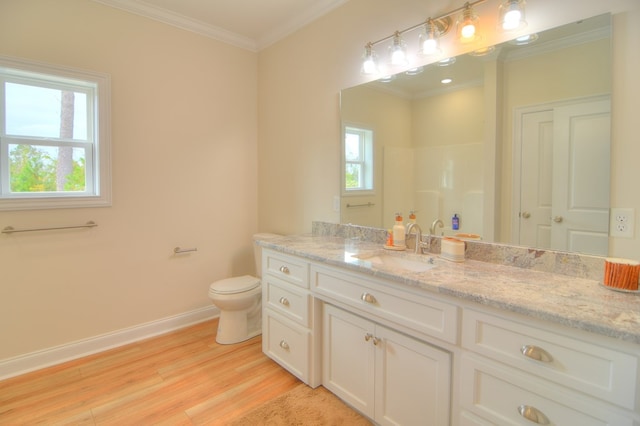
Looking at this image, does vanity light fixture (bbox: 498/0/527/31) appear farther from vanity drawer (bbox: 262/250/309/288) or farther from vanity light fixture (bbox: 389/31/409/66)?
vanity drawer (bbox: 262/250/309/288)

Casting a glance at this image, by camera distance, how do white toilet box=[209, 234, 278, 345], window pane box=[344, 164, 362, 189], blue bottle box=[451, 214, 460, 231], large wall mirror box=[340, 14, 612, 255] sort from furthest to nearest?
Answer: white toilet box=[209, 234, 278, 345], window pane box=[344, 164, 362, 189], blue bottle box=[451, 214, 460, 231], large wall mirror box=[340, 14, 612, 255]

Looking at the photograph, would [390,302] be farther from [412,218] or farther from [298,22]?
[298,22]

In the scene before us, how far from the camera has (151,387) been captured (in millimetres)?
2061

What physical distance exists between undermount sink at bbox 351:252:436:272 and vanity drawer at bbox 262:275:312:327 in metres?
0.42

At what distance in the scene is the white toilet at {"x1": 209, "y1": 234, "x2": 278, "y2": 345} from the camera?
251 centimetres

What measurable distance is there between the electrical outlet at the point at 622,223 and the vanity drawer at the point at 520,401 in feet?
2.43

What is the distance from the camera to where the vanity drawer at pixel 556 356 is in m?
0.91

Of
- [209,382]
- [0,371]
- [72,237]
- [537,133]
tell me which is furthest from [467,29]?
[0,371]

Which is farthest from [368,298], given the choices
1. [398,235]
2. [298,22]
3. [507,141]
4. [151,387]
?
[298,22]

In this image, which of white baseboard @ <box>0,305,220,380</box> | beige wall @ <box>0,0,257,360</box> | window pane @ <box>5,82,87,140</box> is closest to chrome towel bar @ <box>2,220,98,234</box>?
beige wall @ <box>0,0,257,360</box>

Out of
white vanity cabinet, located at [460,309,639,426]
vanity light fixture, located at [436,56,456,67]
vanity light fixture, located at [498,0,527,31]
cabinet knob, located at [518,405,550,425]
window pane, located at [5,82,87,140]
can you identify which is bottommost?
cabinet knob, located at [518,405,550,425]

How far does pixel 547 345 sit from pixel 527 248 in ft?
2.13

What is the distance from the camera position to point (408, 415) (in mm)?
1462

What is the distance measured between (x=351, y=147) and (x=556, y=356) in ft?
5.80
